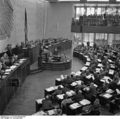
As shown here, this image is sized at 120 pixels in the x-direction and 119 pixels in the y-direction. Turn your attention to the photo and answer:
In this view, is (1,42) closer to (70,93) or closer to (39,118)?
(70,93)

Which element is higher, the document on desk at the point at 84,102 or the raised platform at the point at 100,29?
the raised platform at the point at 100,29

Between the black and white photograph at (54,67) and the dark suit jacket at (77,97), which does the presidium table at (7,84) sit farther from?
the dark suit jacket at (77,97)

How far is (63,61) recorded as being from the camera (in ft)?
43.4

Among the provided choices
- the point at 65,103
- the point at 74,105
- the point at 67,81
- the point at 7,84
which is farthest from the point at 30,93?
the point at 74,105

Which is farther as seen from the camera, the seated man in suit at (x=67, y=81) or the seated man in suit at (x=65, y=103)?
the seated man in suit at (x=67, y=81)

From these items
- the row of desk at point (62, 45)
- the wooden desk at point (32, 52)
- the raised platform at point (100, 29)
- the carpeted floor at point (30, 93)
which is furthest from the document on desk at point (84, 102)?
the raised platform at point (100, 29)

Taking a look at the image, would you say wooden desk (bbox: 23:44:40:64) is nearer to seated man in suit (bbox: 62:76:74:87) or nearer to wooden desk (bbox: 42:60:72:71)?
wooden desk (bbox: 42:60:72:71)

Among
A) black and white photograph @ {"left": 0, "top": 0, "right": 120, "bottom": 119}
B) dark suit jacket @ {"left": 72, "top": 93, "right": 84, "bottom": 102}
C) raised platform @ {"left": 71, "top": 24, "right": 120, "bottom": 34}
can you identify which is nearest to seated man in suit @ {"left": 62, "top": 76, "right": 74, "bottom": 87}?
black and white photograph @ {"left": 0, "top": 0, "right": 120, "bottom": 119}

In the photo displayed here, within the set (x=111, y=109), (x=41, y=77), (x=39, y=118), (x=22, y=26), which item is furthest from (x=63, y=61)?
(x=39, y=118)

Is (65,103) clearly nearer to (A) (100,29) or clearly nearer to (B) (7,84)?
(B) (7,84)

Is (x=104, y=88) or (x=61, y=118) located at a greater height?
(x=61, y=118)

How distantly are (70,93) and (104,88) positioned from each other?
1.72 meters

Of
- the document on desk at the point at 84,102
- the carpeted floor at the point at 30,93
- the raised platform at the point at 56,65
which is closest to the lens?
the document on desk at the point at 84,102

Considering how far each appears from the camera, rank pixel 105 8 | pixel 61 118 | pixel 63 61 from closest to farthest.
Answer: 1. pixel 61 118
2. pixel 63 61
3. pixel 105 8
